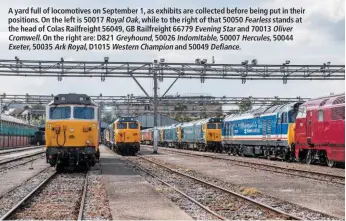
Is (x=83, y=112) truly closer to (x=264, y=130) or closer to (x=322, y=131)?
(x=322, y=131)

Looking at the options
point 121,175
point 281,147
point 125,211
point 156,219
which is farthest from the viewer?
point 281,147

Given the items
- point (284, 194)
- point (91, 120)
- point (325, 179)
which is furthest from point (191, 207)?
point (91, 120)

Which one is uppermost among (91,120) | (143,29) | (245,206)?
(143,29)

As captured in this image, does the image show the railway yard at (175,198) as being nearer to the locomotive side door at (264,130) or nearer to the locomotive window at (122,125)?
the locomotive side door at (264,130)

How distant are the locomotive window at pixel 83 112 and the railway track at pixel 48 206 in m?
6.46

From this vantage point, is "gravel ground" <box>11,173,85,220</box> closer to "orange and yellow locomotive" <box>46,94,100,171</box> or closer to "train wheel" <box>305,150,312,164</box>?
"orange and yellow locomotive" <box>46,94,100,171</box>

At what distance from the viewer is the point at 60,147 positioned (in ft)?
78.3

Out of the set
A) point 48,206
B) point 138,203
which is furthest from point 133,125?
point 48,206

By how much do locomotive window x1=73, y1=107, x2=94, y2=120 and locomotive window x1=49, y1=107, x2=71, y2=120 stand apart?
11.9 inches

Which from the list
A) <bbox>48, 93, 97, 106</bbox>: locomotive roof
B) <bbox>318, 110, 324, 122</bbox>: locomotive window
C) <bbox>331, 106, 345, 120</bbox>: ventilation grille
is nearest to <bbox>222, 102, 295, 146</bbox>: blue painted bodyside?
<bbox>318, 110, 324, 122</bbox>: locomotive window

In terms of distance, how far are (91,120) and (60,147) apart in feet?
5.91

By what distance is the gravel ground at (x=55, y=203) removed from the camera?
12047mm

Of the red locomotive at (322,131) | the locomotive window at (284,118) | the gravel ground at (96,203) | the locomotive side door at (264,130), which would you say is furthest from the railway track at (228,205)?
the locomotive side door at (264,130)

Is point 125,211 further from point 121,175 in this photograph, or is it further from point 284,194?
point 121,175
